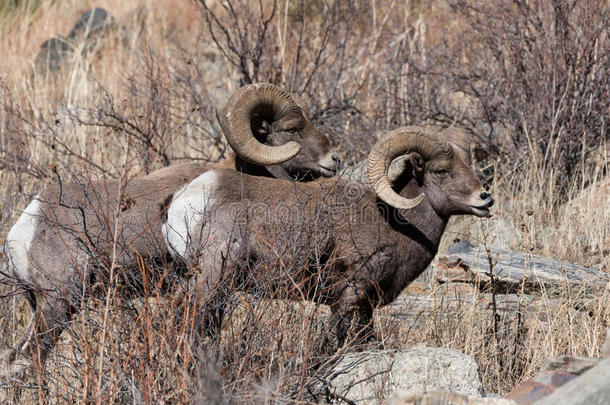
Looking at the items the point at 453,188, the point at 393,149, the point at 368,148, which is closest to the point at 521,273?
the point at 453,188

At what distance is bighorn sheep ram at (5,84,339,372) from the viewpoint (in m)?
4.69

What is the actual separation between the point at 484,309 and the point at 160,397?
3011 mm

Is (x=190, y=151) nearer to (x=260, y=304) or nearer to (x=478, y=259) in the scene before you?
(x=478, y=259)

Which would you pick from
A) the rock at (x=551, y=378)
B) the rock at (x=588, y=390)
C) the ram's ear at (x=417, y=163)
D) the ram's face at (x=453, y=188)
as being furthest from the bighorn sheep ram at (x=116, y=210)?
the rock at (x=588, y=390)

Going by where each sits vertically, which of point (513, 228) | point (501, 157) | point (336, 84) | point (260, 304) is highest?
point (336, 84)

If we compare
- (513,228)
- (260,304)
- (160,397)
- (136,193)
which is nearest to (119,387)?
(160,397)

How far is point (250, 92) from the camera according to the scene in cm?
652

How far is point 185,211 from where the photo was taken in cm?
524

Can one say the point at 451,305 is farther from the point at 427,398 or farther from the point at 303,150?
the point at 427,398

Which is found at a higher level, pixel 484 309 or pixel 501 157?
pixel 501 157

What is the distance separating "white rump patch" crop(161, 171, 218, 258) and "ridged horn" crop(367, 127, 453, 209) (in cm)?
122

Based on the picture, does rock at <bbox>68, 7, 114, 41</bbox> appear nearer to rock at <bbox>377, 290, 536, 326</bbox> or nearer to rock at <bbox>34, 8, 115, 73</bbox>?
rock at <bbox>34, 8, 115, 73</bbox>

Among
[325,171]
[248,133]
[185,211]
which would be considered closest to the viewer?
[185,211]

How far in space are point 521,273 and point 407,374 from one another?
2097 mm
